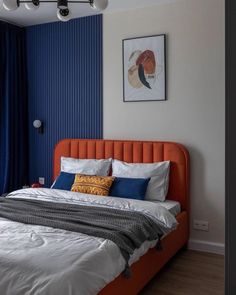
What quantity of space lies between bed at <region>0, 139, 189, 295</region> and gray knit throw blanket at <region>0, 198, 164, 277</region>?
5.9 inches

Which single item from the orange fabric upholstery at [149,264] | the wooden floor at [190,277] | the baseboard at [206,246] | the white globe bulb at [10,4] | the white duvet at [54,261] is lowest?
the wooden floor at [190,277]

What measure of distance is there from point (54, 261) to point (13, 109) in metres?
2.94

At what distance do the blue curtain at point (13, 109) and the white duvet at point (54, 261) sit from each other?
1872 millimetres

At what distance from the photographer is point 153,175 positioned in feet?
11.6

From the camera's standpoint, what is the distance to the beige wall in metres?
3.47

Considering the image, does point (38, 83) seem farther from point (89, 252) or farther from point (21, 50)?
point (89, 252)

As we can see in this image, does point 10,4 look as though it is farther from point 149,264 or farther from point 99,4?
point 149,264

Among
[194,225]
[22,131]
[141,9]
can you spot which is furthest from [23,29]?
[194,225]

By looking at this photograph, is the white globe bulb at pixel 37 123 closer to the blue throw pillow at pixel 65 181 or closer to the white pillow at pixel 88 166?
the white pillow at pixel 88 166

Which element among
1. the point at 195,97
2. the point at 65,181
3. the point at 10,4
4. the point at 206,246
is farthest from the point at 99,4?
the point at 206,246

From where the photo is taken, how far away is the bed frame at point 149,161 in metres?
2.68

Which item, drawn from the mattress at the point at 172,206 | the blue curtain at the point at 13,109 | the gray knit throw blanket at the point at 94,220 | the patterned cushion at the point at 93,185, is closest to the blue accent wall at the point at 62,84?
the blue curtain at the point at 13,109

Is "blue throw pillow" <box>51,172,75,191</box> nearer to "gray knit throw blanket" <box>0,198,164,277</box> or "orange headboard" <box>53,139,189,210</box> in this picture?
"orange headboard" <box>53,139,189,210</box>

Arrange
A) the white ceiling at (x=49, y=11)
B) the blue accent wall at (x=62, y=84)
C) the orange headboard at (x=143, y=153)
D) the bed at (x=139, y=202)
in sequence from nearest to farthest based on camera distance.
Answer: the bed at (x=139, y=202) < the orange headboard at (x=143, y=153) < the white ceiling at (x=49, y=11) < the blue accent wall at (x=62, y=84)
